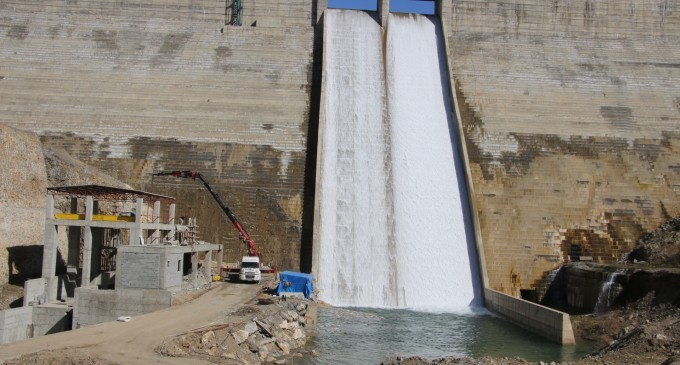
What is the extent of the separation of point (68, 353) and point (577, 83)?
27.3 m

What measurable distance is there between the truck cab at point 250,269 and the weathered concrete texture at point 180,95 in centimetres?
204

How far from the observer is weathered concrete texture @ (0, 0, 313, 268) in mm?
25375

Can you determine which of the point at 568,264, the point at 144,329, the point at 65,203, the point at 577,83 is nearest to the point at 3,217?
the point at 65,203

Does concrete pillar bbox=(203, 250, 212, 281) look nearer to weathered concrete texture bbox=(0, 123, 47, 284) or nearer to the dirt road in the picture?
the dirt road

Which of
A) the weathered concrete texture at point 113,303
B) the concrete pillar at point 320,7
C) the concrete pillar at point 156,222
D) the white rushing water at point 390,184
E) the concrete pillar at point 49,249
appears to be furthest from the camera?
the concrete pillar at point 320,7

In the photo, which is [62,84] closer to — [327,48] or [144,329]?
[327,48]

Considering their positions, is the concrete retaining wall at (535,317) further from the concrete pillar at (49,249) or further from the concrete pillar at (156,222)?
the concrete pillar at (49,249)

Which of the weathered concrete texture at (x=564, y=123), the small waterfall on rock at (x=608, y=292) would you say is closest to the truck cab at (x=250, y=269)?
the weathered concrete texture at (x=564, y=123)

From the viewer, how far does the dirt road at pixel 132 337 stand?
37.1ft

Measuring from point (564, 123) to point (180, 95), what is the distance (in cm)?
1751

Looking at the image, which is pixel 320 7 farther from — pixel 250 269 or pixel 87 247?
pixel 87 247

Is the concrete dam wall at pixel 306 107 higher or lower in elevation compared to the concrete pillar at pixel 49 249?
higher

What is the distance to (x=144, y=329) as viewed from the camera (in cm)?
1366

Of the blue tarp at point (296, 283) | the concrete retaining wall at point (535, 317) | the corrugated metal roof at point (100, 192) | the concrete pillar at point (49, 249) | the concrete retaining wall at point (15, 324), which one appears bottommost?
the concrete retaining wall at point (15, 324)
